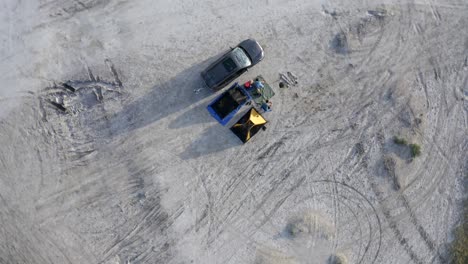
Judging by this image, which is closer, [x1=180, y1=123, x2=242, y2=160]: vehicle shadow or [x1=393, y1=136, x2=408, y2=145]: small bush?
[x1=180, y1=123, x2=242, y2=160]: vehicle shadow

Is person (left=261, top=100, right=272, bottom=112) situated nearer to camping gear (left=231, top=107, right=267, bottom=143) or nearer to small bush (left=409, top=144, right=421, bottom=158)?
camping gear (left=231, top=107, right=267, bottom=143)

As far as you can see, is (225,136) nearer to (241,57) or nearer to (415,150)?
(241,57)

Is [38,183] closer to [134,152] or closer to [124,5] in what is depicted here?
[134,152]

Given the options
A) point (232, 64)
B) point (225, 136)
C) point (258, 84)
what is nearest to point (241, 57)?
point (232, 64)

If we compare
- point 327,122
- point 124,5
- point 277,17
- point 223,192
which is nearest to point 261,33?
point 277,17

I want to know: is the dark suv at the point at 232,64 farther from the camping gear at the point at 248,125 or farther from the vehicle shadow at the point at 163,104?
the camping gear at the point at 248,125

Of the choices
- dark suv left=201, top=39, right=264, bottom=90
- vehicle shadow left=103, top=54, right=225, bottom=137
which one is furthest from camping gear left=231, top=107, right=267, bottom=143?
dark suv left=201, top=39, right=264, bottom=90
